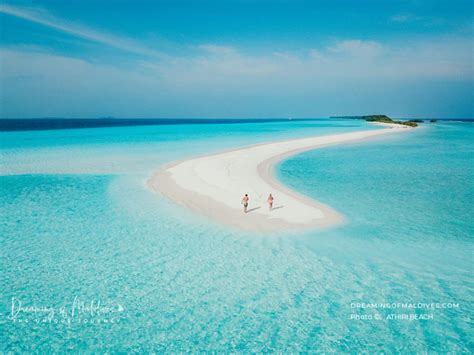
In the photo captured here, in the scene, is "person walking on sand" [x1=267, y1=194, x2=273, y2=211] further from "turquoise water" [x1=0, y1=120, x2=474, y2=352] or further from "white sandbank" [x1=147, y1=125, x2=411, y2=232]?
→ "turquoise water" [x1=0, y1=120, x2=474, y2=352]

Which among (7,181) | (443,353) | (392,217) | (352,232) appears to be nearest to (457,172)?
(392,217)

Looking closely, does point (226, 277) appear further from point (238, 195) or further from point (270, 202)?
point (238, 195)

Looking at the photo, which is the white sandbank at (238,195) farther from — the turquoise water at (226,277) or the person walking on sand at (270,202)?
the turquoise water at (226,277)

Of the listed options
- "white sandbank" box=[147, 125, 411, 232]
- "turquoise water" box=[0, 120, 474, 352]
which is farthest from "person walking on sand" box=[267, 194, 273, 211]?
"turquoise water" box=[0, 120, 474, 352]

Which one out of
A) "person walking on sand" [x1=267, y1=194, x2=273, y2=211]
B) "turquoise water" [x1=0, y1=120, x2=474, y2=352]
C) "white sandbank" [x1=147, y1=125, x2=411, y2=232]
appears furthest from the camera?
"person walking on sand" [x1=267, y1=194, x2=273, y2=211]

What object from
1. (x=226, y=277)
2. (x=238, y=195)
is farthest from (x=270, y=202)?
(x=226, y=277)

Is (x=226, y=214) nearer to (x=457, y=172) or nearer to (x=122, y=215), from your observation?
(x=122, y=215)
